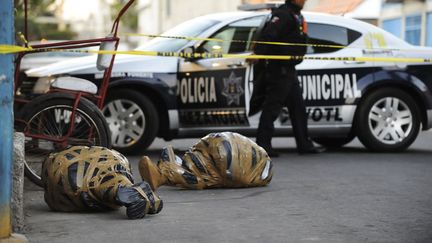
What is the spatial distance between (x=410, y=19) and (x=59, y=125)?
20.4 meters

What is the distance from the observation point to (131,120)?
10227 millimetres

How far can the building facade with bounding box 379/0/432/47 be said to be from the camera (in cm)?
2540

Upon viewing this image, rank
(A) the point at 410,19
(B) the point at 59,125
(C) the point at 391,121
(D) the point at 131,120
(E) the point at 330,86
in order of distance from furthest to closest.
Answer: (A) the point at 410,19 < (C) the point at 391,121 < (E) the point at 330,86 < (D) the point at 131,120 < (B) the point at 59,125

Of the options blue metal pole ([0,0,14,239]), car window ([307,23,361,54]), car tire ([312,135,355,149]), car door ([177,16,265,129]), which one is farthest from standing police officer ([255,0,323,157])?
blue metal pole ([0,0,14,239])

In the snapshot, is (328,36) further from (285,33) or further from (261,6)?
Result: (285,33)

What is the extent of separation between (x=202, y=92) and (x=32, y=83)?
6.15 ft

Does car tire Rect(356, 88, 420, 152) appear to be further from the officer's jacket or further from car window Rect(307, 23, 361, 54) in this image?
the officer's jacket

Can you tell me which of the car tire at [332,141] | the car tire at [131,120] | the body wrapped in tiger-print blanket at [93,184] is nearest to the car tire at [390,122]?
the car tire at [332,141]

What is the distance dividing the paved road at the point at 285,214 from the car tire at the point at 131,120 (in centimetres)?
178

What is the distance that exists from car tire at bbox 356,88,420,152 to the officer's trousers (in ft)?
2.65

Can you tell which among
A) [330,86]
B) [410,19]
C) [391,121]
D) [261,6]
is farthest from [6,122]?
[410,19]

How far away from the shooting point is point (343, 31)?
1102 centimetres

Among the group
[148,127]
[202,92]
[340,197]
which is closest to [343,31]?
[202,92]

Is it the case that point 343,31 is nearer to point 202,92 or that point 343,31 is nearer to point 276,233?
point 202,92
